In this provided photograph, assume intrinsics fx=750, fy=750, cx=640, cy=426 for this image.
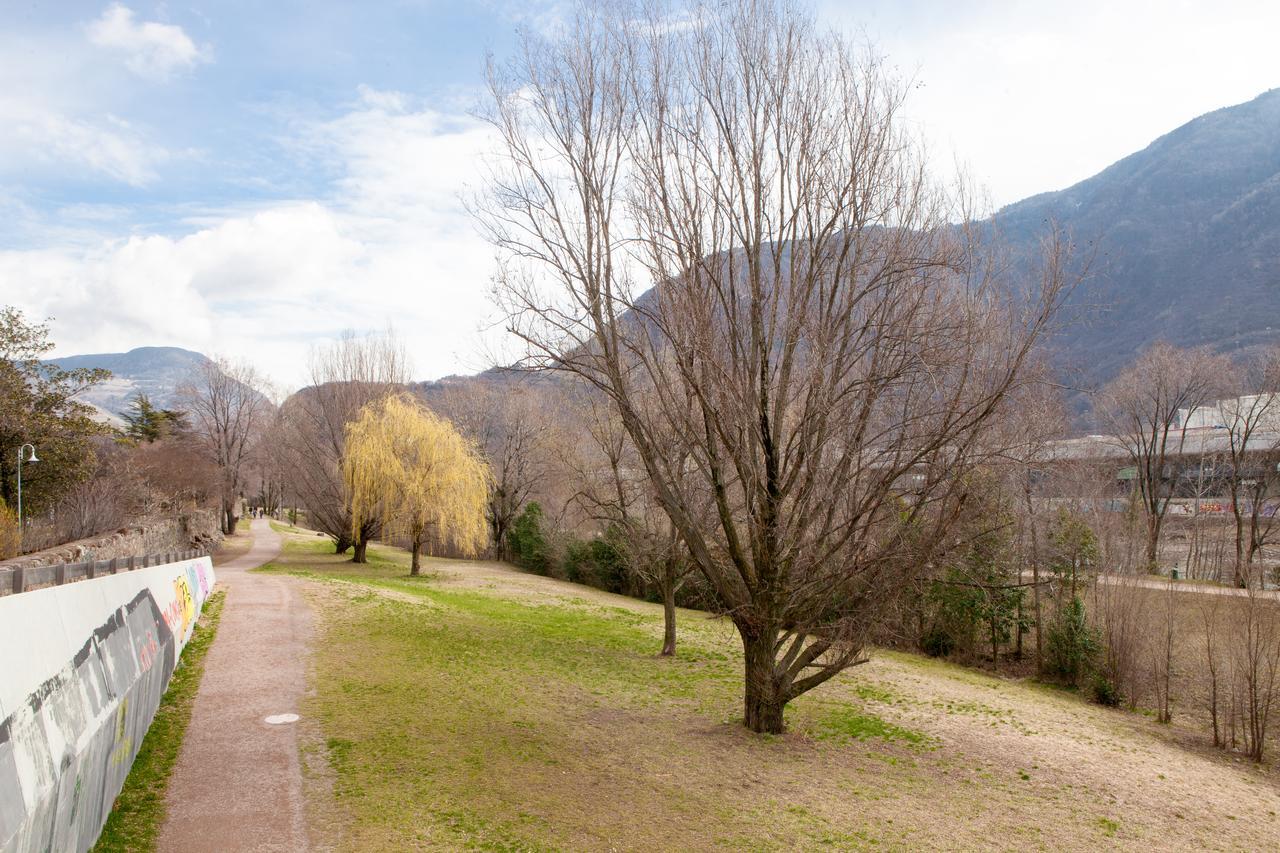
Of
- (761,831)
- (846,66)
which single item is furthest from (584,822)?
(846,66)

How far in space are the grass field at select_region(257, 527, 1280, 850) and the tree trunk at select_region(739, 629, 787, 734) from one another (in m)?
0.27

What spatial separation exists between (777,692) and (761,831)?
9.05ft

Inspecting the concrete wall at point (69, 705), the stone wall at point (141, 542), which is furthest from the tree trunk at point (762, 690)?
the stone wall at point (141, 542)

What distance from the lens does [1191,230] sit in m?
84.2

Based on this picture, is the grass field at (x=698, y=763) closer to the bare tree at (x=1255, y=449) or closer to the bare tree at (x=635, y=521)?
the bare tree at (x=635, y=521)

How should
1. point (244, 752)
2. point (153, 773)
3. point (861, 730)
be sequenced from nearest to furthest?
point (153, 773)
point (244, 752)
point (861, 730)

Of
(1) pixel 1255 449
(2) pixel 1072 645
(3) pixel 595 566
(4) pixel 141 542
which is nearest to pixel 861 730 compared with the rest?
(2) pixel 1072 645

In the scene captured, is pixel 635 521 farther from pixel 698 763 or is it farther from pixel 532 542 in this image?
pixel 532 542

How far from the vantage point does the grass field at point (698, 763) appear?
635 centimetres

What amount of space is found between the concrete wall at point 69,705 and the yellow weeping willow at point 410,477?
63.5ft

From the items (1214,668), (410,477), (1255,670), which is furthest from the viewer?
(410,477)

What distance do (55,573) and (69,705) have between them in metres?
2.03

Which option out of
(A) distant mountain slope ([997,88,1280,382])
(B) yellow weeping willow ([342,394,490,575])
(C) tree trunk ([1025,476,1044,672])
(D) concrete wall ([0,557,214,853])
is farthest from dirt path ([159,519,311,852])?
(A) distant mountain slope ([997,88,1280,382])

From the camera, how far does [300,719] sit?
846 centimetres
